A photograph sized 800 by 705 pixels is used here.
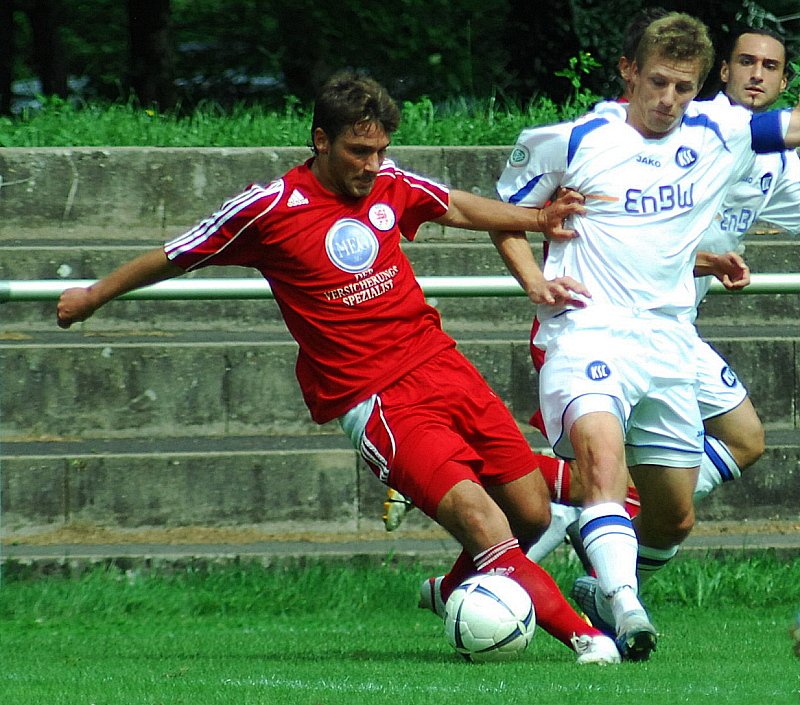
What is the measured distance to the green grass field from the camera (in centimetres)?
495

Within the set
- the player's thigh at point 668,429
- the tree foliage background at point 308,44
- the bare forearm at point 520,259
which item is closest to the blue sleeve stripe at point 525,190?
the bare forearm at point 520,259

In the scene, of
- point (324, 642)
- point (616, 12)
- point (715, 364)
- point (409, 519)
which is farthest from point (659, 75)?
point (616, 12)

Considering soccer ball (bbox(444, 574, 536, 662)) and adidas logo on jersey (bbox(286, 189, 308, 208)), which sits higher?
adidas logo on jersey (bbox(286, 189, 308, 208))

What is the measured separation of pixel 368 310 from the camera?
19.9 feet

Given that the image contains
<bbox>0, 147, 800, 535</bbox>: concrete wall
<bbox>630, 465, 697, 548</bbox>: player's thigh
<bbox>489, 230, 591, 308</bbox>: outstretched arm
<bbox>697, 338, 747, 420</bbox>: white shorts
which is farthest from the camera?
<bbox>0, 147, 800, 535</bbox>: concrete wall

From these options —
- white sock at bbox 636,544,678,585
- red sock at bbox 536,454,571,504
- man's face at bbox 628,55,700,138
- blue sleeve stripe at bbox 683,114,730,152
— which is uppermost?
man's face at bbox 628,55,700,138

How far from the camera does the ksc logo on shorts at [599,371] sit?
5.79 metres

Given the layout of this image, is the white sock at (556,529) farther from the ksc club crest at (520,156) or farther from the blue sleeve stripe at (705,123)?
the blue sleeve stripe at (705,123)

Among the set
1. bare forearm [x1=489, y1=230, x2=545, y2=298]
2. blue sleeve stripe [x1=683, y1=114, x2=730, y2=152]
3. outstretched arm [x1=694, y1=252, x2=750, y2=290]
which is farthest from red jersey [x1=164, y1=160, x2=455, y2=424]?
outstretched arm [x1=694, y1=252, x2=750, y2=290]

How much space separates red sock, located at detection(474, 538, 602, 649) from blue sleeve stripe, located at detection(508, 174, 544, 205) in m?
1.34

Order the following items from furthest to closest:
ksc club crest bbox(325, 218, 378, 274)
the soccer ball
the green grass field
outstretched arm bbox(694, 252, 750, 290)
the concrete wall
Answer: the concrete wall
outstretched arm bbox(694, 252, 750, 290)
ksc club crest bbox(325, 218, 378, 274)
the soccer ball
the green grass field

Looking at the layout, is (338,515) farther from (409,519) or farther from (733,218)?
(733,218)

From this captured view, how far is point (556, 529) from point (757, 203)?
1.74m

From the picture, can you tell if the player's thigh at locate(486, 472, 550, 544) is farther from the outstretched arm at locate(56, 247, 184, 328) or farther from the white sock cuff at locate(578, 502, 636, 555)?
the outstretched arm at locate(56, 247, 184, 328)
